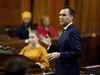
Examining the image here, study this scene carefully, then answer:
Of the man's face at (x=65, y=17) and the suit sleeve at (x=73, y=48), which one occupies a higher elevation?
the man's face at (x=65, y=17)

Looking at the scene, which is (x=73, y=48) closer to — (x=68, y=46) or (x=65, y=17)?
(x=68, y=46)

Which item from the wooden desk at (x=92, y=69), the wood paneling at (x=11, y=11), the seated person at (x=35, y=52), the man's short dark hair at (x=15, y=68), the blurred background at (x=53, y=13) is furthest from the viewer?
the wood paneling at (x=11, y=11)

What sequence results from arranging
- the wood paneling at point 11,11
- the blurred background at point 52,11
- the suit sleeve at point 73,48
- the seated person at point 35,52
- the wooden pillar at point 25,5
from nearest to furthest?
the suit sleeve at point 73,48, the seated person at point 35,52, the blurred background at point 52,11, the wooden pillar at point 25,5, the wood paneling at point 11,11

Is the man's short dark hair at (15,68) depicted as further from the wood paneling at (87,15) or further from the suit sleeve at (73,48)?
the wood paneling at (87,15)

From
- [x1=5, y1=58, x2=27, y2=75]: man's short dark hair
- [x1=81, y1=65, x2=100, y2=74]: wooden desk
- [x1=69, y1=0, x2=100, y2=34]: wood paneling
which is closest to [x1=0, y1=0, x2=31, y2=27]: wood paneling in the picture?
[x1=69, y1=0, x2=100, y2=34]: wood paneling

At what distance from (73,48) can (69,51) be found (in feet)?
0.17

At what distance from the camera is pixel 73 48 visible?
1.79 m

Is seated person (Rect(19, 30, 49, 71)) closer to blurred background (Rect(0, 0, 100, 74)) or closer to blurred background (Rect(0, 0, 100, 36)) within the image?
blurred background (Rect(0, 0, 100, 74))

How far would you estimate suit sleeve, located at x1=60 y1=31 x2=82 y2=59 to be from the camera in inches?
69.9

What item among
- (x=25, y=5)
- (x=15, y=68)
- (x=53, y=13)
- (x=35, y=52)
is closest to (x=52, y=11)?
(x=53, y=13)

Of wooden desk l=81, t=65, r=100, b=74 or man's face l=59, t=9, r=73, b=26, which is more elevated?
man's face l=59, t=9, r=73, b=26

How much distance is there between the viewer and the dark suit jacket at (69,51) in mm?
1783

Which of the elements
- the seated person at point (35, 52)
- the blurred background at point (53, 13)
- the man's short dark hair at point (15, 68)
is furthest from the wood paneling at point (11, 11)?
the man's short dark hair at point (15, 68)

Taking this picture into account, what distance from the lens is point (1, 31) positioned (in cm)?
639
